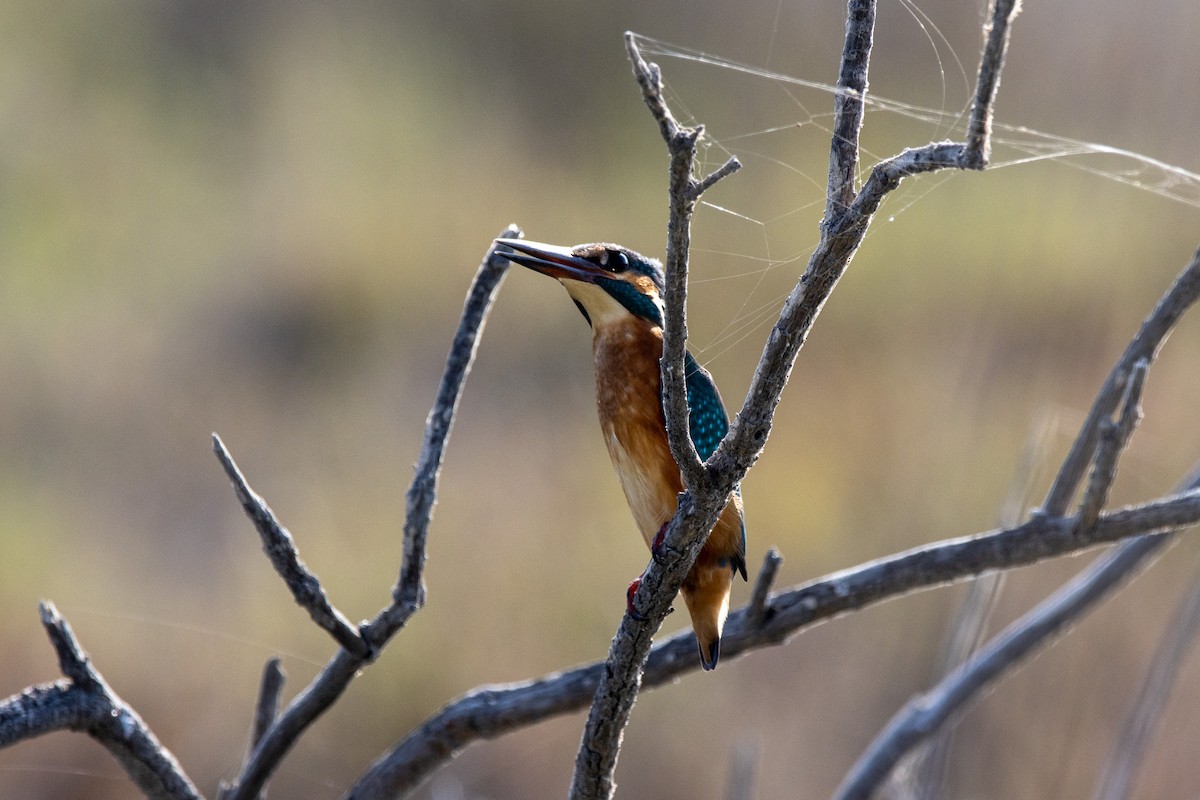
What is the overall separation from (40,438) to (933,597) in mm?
4306

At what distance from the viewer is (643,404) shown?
1.62 m

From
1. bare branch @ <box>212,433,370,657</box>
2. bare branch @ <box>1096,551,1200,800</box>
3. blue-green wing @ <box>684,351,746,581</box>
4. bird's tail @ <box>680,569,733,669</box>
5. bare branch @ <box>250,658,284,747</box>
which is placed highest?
blue-green wing @ <box>684,351,746,581</box>

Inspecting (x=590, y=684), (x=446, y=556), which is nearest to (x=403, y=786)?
(x=590, y=684)

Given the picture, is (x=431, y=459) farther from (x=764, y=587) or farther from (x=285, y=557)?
(x=764, y=587)

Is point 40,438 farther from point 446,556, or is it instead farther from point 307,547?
point 446,556

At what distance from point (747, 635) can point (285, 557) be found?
2.19 feet

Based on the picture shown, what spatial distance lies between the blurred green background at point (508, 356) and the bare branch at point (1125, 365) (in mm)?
1691

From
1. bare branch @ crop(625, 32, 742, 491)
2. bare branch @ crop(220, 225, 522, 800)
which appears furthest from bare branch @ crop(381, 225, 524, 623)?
bare branch @ crop(625, 32, 742, 491)

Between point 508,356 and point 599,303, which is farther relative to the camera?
point 508,356

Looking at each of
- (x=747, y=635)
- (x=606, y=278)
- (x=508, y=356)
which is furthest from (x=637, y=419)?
(x=508, y=356)

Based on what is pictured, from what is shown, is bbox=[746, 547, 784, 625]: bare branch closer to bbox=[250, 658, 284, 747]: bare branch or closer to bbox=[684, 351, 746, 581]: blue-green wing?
bbox=[684, 351, 746, 581]: blue-green wing

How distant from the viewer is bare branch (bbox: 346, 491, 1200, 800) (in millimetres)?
→ 1579

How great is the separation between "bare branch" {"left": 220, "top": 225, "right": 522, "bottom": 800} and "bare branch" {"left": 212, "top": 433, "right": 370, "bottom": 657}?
56mm

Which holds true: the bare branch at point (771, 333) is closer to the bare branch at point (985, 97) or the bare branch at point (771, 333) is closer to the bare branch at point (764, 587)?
the bare branch at point (985, 97)
